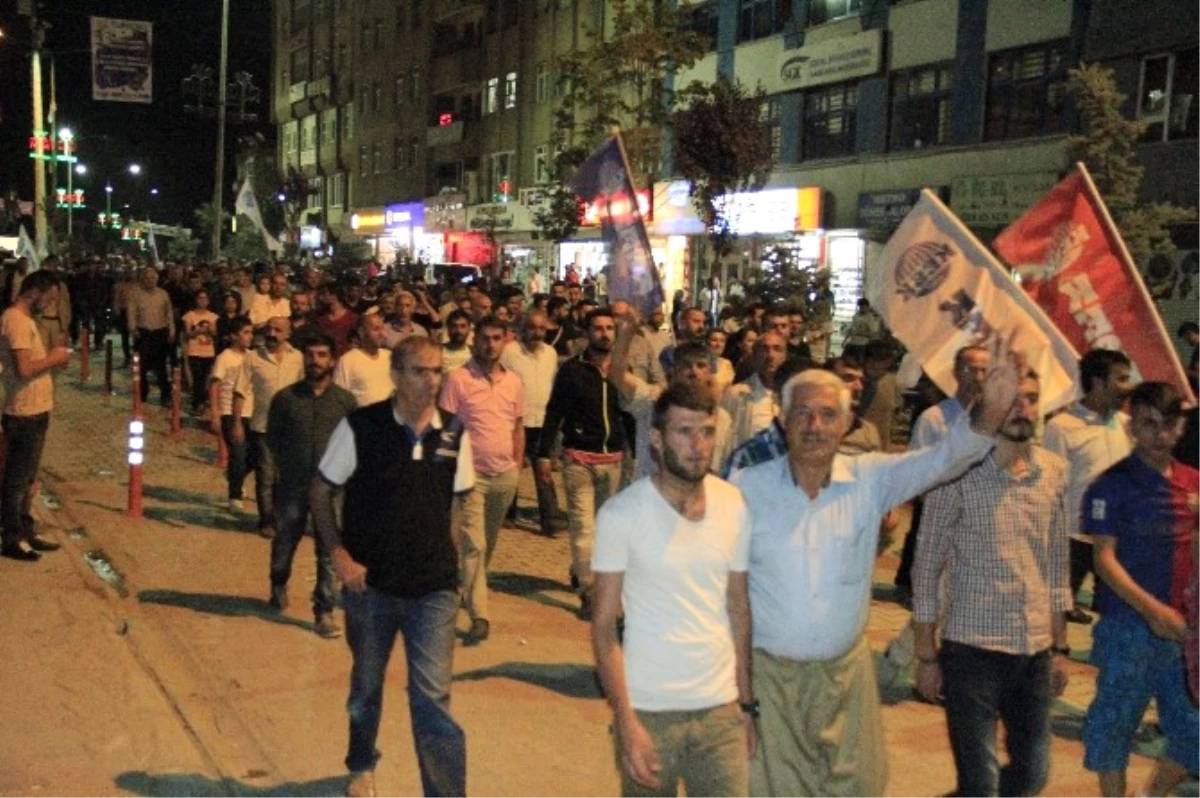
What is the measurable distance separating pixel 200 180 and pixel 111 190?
23.3 metres

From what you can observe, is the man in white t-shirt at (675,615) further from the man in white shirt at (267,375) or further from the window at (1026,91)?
the window at (1026,91)

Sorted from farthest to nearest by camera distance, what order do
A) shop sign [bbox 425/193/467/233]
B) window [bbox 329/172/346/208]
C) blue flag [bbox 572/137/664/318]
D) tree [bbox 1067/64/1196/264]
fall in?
window [bbox 329/172/346/208]
shop sign [bbox 425/193/467/233]
tree [bbox 1067/64/1196/264]
blue flag [bbox 572/137/664/318]

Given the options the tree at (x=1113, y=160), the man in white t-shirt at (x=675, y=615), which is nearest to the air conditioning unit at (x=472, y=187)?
the tree at (x=1113, y=160)

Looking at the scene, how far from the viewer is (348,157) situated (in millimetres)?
65625

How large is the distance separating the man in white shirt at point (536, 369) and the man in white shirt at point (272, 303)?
20.1 ft

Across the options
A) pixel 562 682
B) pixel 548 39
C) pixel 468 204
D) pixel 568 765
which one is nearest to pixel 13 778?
pixel 568 765

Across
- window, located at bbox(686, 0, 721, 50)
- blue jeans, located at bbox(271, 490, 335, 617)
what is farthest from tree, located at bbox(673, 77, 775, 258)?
blue jeans, located at bbox(271, 490, 335, 617)

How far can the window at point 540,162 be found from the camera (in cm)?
4516

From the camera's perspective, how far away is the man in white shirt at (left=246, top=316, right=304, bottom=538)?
36.1 ft

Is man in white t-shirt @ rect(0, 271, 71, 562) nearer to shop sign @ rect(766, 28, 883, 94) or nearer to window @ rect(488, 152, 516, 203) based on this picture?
shop sign @ rect(766, 28, 883, 94)

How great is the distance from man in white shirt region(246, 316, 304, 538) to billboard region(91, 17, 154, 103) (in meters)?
19.5

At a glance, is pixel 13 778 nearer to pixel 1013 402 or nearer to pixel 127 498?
pixel 1013 402

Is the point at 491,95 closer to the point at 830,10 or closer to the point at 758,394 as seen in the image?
the point at 830,10

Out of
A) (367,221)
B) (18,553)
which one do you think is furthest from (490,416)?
(367,221)
